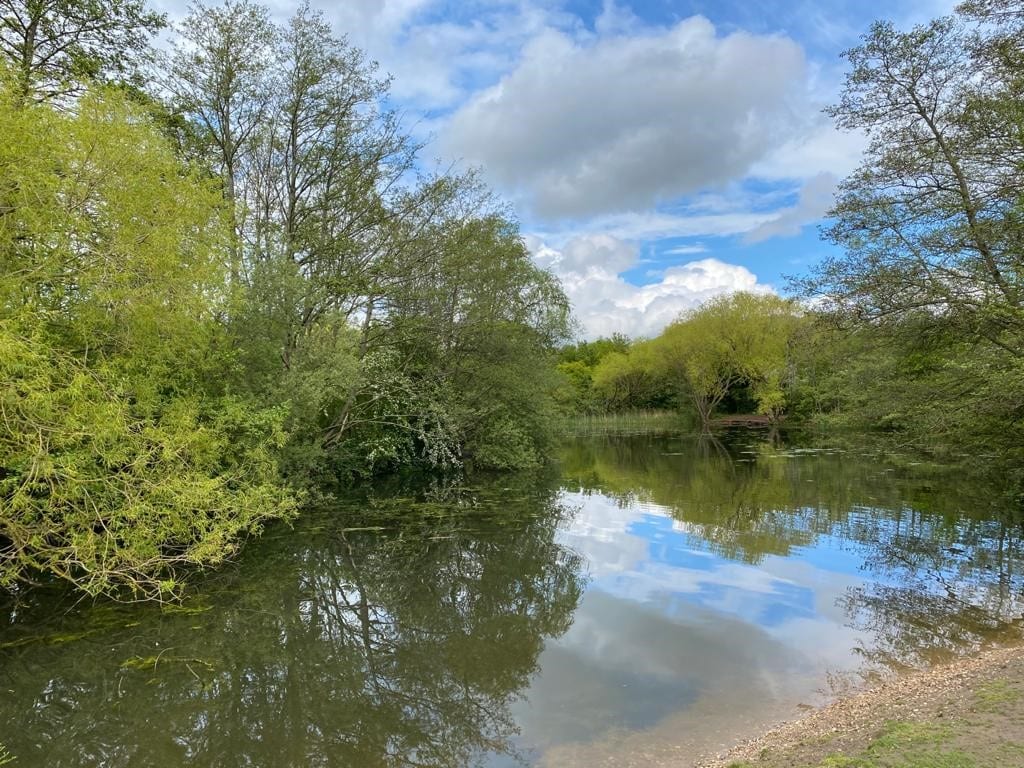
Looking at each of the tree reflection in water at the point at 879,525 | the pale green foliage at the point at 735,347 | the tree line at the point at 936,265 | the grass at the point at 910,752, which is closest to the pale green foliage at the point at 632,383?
the pale green foliage at the point at 735,347

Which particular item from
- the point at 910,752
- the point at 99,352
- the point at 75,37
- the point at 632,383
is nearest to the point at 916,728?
the point at 910,752

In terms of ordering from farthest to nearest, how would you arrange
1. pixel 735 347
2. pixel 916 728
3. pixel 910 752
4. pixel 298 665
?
pixel 735 347 → pixel 298 665 → pixel 916 728 → pixel 910 752

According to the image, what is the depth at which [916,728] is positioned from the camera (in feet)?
15.4

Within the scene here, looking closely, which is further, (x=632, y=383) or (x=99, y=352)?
(x=632, y=383)

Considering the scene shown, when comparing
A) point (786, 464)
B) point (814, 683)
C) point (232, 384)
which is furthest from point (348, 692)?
point (786, 464)

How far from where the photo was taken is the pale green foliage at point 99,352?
7137 millimetres

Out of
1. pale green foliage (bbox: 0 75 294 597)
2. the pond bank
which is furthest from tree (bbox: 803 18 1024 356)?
pale green foliage (bbox: 0 75 294 597)

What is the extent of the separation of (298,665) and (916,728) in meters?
6.65

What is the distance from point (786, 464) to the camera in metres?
27.2

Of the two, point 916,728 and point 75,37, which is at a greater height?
point 75,37

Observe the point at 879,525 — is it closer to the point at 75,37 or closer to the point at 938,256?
the point at 938,256

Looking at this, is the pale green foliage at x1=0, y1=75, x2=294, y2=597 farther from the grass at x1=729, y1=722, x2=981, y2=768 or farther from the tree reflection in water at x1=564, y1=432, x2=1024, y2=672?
the tree reflection in water at x1=564, y1=432, x2=1024, y2=672

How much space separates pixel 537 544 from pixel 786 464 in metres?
18.0

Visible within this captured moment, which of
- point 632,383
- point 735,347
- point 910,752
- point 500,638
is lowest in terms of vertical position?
point 500,638
